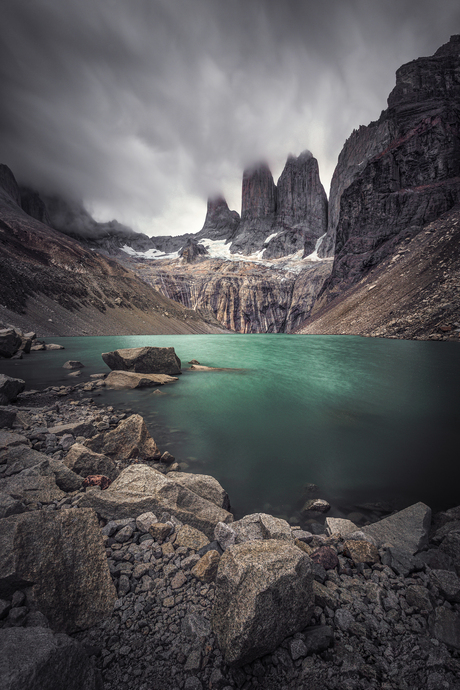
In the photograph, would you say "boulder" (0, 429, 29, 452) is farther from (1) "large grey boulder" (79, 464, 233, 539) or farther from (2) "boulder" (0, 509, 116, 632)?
(2) "boulder" (0, 509, 116, 632)

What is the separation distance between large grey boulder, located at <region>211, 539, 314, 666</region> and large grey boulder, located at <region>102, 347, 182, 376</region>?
1421 cm

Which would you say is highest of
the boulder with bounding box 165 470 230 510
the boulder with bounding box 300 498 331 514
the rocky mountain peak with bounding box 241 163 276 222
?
the rocky mountain peak with bounding box 241 163 276 222

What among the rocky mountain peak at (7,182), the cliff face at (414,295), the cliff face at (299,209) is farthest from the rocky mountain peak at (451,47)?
the rocky mountain peak at (7,182)

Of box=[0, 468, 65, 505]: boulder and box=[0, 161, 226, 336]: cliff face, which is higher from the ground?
box=[0, 161, 226, 336]: cliff face

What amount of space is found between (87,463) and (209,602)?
11.8ft

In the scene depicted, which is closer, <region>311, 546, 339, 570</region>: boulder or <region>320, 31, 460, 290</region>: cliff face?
<region>311, 546, 339, 570</region>: boulder

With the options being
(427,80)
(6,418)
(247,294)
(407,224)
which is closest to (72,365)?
(6,418)

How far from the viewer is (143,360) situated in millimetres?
15922

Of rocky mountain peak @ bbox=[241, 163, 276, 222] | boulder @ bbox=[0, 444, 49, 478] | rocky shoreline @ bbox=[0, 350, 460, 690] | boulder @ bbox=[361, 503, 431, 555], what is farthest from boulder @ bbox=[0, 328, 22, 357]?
rocky mountain peak @ bbox=[241, 163, 276, 222]

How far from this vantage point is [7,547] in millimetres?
2434

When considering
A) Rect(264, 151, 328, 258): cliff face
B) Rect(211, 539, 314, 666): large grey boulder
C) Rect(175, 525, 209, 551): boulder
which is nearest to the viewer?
Rect(211, 539, 314, 666): large grey boulder

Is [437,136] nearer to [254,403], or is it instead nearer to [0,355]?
[254,403]

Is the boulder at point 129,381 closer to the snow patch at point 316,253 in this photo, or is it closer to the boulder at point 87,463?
the boulder at point 87,463

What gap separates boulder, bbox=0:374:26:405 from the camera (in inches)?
370
